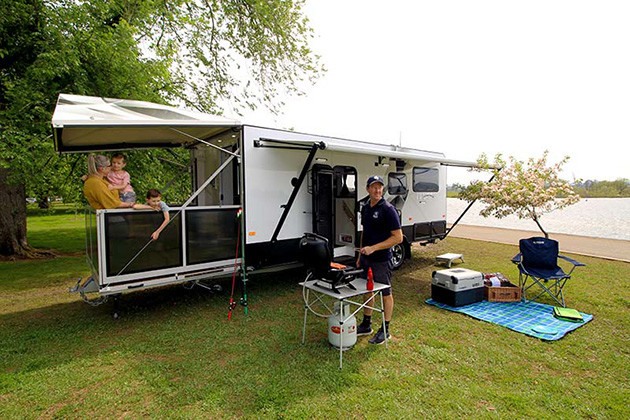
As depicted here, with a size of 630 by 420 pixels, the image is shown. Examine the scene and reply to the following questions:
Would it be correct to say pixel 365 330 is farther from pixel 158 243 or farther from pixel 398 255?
pixel 398 255

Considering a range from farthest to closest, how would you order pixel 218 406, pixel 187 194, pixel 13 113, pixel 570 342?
pixel 187 194 < pixel 13 113 < pixel 570 342 < pixel 218 406

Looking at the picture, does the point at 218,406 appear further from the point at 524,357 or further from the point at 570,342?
the point at 570,342

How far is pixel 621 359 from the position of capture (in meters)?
3.41

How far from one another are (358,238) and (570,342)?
3.48 m

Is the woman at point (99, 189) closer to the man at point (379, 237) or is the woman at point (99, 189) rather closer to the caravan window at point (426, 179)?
the man at point (379, 237)

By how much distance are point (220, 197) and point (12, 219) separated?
6.46m

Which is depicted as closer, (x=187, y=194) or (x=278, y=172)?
(x=278, y=172)

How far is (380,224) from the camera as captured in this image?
3648 millimetres

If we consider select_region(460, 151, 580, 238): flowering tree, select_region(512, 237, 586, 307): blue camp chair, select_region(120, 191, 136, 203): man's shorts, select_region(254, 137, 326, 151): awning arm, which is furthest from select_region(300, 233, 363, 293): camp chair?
select_region(460, 151, 580, 238): flowering tree

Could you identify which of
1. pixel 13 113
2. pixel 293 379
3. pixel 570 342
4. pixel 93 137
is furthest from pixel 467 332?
pixel 13 113

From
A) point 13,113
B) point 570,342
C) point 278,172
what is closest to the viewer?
point 570,342

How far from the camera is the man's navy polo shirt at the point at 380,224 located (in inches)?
141

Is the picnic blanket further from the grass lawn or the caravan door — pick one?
the caravan door

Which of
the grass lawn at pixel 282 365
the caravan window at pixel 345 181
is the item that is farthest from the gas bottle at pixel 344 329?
the caravan window at pixel 345 181
